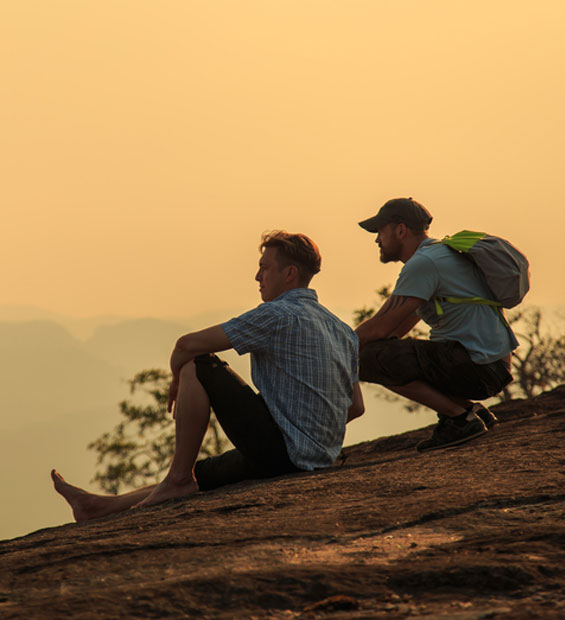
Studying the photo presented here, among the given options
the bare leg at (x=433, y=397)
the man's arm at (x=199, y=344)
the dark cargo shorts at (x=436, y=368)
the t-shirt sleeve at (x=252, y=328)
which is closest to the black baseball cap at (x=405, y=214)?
the dark cargo shorts at (x=436, y=368)

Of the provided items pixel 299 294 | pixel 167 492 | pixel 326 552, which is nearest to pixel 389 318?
pixel 299 294

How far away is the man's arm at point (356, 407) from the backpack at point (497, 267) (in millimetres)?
700

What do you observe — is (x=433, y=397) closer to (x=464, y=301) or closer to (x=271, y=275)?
(x=464, y=301)

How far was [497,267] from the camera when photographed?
5.85 metres

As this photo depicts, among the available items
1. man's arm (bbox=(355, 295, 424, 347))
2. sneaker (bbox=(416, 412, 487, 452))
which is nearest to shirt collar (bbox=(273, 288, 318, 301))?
man's arm (bbox=(355, 295, 424, 347))

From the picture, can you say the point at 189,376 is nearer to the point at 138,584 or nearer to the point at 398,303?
the point at 398,303

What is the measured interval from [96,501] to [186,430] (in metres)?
0.71

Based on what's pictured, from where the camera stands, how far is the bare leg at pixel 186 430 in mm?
5039

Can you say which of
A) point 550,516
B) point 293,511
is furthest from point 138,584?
point 550,516

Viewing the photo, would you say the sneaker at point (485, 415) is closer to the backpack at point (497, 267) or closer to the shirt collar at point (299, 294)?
the backpack at point (497, 267)

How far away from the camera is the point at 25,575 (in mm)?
3225

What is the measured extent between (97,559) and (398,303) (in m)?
2.91

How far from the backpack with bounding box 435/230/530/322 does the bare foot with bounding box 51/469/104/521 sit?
7.16 feet

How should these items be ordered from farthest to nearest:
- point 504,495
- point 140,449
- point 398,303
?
point 140,449
point 398,303
point 504,495
